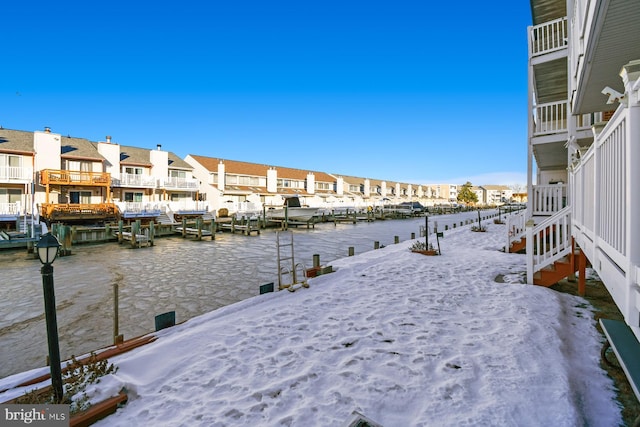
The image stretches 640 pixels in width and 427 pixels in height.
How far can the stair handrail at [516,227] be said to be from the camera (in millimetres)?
12414

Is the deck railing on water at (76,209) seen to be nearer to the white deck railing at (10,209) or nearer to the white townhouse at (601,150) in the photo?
the white deck railing at (10,209)

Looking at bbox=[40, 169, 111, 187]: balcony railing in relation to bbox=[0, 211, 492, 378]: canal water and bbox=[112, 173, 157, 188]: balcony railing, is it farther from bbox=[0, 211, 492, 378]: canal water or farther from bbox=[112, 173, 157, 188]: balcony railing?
bbox=[0, 211, 492, 378]: canal water

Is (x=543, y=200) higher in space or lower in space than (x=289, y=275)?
higher

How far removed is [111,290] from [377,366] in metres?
8.82

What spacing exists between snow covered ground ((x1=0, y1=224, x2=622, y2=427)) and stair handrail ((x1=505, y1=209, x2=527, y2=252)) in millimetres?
6209

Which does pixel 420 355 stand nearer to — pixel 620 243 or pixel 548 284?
pixel 620 243

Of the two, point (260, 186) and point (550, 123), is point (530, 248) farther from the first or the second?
point (260, 186)

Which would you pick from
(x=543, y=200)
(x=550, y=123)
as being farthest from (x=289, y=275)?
(x=550, y=123)

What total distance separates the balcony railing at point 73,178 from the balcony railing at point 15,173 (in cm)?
95

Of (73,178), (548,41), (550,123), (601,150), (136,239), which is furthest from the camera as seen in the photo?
(73,178)

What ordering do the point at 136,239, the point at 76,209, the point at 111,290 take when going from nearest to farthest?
the point at 111,290 < the point at 136,239 < the point at 76,209

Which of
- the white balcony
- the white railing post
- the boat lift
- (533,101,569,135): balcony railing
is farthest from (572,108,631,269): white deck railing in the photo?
the white balcony

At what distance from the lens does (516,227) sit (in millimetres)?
13891

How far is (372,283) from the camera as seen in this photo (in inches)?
326
